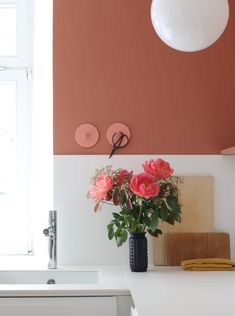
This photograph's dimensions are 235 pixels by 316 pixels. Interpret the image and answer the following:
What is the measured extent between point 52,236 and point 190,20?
1.20 m

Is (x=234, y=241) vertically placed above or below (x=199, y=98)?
below

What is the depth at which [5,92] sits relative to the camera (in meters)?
2.87

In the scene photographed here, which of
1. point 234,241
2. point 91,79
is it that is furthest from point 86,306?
point 91,79

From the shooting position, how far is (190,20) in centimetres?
173

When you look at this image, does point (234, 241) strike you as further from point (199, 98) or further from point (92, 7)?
point (92, 7)

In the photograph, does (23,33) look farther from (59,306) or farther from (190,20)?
(59,306)

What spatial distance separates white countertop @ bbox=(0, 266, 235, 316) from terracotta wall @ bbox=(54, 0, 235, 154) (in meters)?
0.64

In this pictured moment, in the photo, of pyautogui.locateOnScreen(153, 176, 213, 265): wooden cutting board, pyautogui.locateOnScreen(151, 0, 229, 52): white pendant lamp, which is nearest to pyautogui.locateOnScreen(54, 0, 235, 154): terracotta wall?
pyautogui.locateOnScreen(153, 176, 213, 265): wooden cutting board

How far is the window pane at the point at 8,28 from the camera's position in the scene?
2916 millimetres

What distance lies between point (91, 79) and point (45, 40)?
1.24 ft

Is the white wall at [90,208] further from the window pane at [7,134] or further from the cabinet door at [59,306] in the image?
the cabinet door at [59,306]

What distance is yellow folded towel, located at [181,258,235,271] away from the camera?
235 centimetres

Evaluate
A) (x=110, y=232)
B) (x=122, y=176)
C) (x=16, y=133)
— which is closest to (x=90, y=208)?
(x=110, y=232)

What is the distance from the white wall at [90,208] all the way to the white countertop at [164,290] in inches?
4.8
